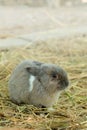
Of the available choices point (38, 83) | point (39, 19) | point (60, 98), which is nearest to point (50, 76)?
point (38, 83)

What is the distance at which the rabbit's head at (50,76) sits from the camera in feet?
15.6

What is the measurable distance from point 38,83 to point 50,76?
0.45 ft

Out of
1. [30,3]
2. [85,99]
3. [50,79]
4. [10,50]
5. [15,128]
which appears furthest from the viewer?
[30,3]

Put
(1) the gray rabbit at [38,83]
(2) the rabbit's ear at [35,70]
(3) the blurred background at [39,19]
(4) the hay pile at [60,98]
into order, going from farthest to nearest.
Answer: (3) the blurred background at [39,19] → (2) the rabbit's ear at [35,70] → (1) the gray rabbit at [38,83] → (4) the hay pile at [60,98]

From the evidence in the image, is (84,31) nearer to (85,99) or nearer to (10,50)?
(10,50)

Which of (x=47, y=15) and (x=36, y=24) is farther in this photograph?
(x=47, y=15)

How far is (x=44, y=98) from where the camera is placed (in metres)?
4.91

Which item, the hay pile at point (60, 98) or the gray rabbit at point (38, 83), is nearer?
the hay pile at point (60, 98)

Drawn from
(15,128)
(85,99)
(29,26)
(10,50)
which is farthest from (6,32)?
(15,128)

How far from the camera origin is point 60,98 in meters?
5.48

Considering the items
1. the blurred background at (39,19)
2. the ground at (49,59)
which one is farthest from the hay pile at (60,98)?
the blurred background at (39,19)

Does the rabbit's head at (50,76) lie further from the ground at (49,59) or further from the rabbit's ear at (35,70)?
the ground at (49,59)

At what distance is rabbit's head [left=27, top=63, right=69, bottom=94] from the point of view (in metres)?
4.75

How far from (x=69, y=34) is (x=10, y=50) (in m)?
1.81
